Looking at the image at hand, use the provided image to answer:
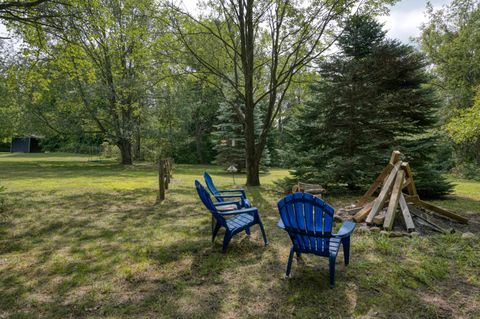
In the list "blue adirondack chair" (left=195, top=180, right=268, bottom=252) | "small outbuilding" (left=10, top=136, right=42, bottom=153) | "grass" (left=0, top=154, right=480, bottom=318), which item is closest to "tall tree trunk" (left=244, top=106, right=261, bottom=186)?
"grass" (left=0, top=154, right=480, bottom=318)

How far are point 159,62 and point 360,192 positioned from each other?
8.30 metres

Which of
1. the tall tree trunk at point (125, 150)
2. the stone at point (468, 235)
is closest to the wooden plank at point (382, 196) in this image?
the stone at point (468, 235)

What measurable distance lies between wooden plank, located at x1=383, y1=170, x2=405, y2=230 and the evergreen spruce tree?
295 centimetres

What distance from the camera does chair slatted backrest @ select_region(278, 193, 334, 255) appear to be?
2643 millimetres

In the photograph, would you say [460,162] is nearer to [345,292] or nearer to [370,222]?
[370,222]

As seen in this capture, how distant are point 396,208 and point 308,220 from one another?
2706 millimetres

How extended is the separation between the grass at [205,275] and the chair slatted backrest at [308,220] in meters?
0.41

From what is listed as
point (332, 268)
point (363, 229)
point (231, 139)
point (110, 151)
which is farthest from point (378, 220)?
point (110, 151)

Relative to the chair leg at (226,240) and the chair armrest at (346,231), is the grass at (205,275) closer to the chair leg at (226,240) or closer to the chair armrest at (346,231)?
the chair leg at (226,240)

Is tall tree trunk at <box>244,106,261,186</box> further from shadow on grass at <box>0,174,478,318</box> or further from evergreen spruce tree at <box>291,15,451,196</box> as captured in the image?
shadow on grass at <box>0,174,478,318</box>

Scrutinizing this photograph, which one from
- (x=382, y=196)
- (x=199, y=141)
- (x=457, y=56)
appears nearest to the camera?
(x=382, y=196)

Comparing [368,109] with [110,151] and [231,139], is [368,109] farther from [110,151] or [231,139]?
[110,151]

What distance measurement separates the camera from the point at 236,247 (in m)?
3.79

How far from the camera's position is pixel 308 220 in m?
2.72
